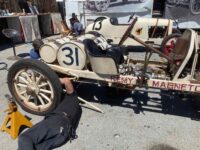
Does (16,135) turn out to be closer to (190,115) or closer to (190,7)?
(190,115)

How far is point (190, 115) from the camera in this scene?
4.00 m

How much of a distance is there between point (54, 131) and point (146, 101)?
189 cm

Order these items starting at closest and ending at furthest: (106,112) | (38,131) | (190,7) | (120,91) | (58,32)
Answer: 1. (38,131)
2. (106,112)
3. (120,91)
4. (190,7)
5. (58,32)

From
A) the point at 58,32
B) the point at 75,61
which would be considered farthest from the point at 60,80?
the point at 58,32

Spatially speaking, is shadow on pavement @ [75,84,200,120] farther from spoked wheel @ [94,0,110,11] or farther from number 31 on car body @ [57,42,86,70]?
spoked wheel @ [94,0,110,11]

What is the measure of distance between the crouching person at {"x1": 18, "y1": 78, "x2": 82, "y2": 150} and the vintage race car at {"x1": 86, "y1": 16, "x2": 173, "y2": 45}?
4.37 metres

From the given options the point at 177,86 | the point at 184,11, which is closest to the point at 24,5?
the point at 184,11

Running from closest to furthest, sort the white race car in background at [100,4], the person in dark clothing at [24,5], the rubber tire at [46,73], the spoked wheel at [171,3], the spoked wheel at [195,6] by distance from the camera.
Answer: the rubber tire at [46,73], the spoked wheel at [195,6], the spoked wheel at [171,3], the white race car in background at [100,4], the person in dark clothing at [24,5]

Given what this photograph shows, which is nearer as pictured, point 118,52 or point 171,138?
point 171,138

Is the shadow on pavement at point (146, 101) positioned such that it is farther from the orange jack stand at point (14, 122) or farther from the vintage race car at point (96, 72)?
the orange jack stand at point (14, 122)

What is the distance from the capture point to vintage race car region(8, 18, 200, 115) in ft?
11.4

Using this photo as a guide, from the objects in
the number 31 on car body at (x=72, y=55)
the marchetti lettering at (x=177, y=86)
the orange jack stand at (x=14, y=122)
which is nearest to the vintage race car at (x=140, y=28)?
the number 31 on car body at (x=72, y=55)

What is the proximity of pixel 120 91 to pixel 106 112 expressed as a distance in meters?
0.63

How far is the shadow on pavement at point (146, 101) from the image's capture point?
4.12 meters
